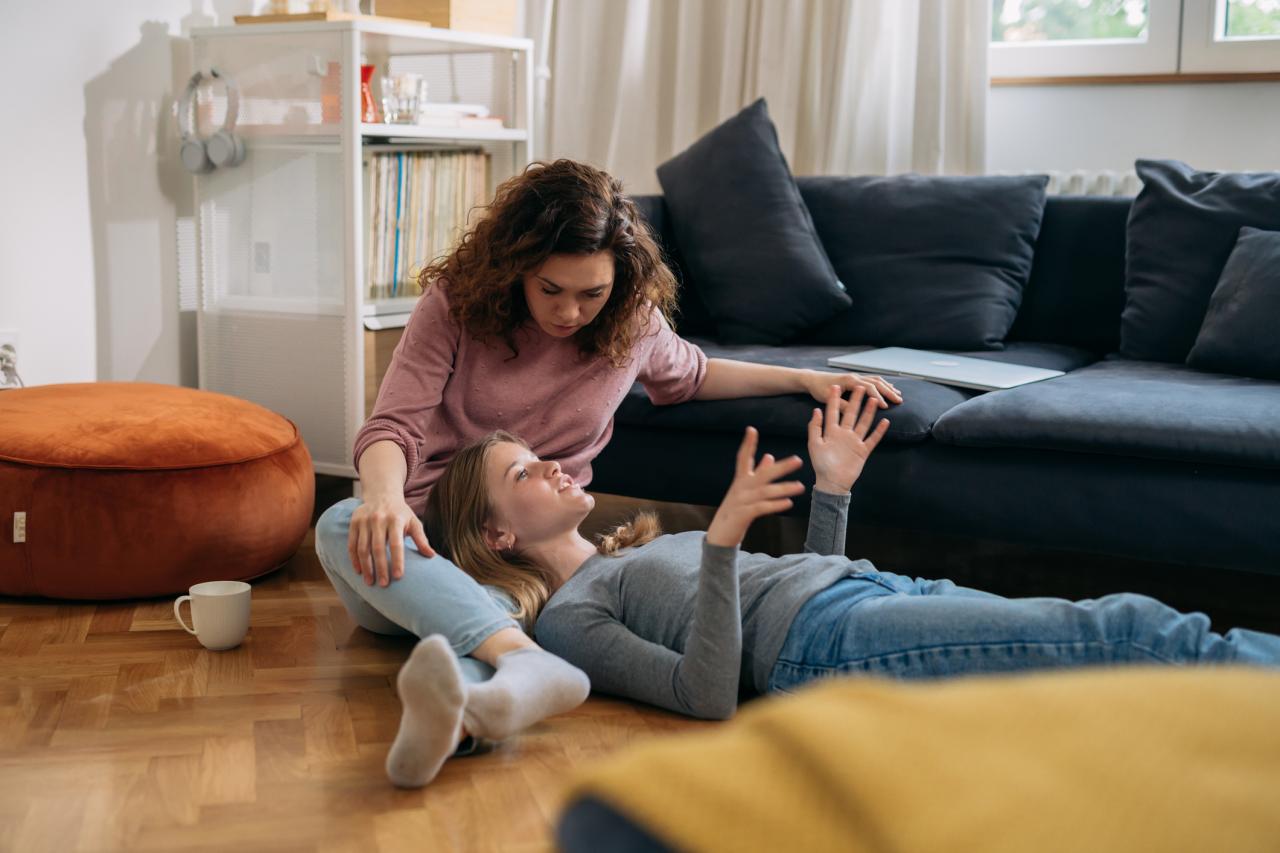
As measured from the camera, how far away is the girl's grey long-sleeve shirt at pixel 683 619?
67.0 inches

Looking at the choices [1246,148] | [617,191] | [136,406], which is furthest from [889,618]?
[1246,148]

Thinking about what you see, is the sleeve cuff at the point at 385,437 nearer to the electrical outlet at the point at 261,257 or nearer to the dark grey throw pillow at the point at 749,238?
the dark grey throw pillow at the point at 749,238

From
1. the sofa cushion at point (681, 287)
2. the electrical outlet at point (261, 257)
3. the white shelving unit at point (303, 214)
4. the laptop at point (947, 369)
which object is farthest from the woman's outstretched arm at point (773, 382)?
the electrical outlet at point (261, 257)

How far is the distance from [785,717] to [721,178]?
8.49 feet

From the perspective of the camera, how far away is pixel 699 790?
51 cm

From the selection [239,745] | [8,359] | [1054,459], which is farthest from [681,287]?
[239,745]

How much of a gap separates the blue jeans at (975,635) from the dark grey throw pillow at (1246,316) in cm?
101

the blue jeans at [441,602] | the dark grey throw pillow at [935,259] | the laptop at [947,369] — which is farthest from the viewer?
the dark grey throw pillow at [935,259]

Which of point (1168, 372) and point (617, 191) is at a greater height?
point (617, 191)

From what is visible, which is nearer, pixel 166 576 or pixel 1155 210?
pixel 166 576

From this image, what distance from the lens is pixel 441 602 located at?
1.85m

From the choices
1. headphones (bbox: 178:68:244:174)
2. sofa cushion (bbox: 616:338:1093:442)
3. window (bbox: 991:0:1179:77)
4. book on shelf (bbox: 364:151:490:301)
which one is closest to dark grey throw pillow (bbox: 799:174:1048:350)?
sofa cushion (bbox: 616:338:1093:442)

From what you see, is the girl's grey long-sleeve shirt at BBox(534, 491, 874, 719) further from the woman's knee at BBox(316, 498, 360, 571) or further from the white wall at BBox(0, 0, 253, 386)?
the white wall at BBox(0, 0, 253, 386)

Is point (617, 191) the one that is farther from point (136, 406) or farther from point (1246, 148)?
point (1246, 148)
